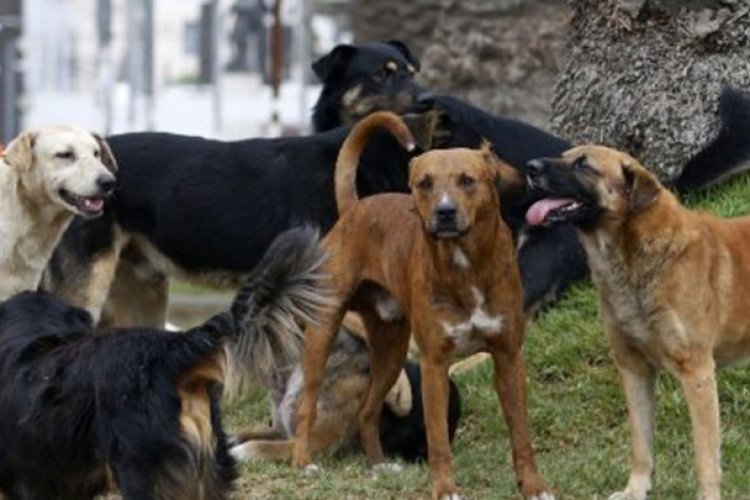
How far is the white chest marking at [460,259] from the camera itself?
A: 7684 millimetres

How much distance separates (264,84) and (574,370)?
63.9 feet

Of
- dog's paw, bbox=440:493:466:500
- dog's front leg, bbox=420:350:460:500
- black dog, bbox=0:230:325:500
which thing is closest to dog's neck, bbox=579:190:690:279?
dog's front leg, bbox=420:350:460:500

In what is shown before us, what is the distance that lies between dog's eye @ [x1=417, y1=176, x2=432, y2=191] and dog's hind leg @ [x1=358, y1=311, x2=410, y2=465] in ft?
4.17

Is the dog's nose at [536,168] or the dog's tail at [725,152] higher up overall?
the dog's nose at [536,168]

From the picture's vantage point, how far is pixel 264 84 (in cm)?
2881

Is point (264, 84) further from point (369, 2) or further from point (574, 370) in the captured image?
point (574, 370)

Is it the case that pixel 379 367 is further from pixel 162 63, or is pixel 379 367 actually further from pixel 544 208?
pixel 162 63

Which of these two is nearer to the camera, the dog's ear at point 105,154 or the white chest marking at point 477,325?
the white chest marking at point 477,325

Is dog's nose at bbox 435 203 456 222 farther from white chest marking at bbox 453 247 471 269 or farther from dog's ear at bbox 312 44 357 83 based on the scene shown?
dog's ear at bbox 312 44 357 83

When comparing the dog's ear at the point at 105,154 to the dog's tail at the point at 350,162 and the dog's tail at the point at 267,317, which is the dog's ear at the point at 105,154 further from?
the dog's tail at the point at 267,317

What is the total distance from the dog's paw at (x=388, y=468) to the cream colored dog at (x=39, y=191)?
1850mm

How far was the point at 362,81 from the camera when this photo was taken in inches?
422

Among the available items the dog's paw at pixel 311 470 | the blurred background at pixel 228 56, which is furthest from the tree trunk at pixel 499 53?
the dog's paw at pixel 311 470

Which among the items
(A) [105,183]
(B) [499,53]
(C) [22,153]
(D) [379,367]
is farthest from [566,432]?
(B) [499,53]
